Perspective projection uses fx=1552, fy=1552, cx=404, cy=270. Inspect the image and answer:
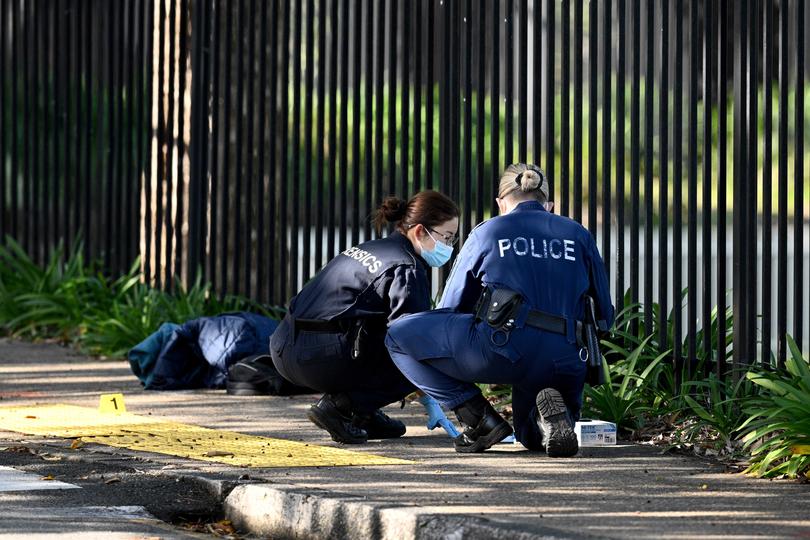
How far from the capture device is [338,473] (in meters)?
6.01

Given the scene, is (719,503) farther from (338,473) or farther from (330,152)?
(330,152)

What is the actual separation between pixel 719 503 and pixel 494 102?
3781 mm

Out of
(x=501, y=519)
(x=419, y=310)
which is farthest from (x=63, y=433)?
(x=501, y=519)

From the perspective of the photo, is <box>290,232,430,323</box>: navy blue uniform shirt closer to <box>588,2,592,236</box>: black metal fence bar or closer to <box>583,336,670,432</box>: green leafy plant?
<box>583,336,670,432</box>: green leafy plant

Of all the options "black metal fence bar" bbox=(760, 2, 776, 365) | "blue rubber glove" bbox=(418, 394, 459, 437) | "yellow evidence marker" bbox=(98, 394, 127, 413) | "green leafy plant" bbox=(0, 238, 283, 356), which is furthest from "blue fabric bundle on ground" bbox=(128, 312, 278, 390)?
"black metal fence bar" bbox=(760, 2, 776, 365)

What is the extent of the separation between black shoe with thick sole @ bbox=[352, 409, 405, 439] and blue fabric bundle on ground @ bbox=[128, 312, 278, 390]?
1962 mm

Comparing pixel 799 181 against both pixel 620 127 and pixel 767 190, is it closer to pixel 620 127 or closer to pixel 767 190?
pixel 767 190

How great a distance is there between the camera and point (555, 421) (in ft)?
20.8

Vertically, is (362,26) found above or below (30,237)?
above

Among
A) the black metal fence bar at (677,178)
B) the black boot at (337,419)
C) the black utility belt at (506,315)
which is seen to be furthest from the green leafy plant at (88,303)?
the black utility belt at (506,315)

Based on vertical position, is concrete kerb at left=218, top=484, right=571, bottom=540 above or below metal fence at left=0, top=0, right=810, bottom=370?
below

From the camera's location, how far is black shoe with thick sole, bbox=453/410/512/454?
6.53 meters

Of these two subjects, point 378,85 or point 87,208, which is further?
point 87,208

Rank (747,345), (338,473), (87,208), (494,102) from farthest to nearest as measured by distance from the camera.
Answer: (87,208)
(494,102)
(747,345)
(338,473)
